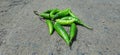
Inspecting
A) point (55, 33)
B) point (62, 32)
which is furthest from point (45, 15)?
point (62, 32)

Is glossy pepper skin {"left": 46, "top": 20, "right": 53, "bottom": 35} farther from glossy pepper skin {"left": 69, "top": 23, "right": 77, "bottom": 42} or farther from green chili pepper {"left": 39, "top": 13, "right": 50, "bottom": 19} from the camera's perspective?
glossy pepper skin {"left": 69, "top": 23, "right": 77, "bottom": 42}

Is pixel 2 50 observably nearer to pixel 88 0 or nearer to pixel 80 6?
pixel 80 6

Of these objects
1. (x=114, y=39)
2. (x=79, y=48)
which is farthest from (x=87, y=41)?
(x=114, y=39)

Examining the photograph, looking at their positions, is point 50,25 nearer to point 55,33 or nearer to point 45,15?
point 55,33

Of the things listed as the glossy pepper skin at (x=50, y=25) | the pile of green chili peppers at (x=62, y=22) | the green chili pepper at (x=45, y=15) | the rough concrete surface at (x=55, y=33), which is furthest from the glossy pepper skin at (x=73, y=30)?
the green chili pepper at (x=45, y=15)

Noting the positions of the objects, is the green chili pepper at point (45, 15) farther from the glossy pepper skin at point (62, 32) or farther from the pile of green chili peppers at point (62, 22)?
the glossy pepper skin at point (62, 32)

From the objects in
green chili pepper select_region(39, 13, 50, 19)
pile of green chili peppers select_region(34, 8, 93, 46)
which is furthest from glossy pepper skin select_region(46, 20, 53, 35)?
green chili pepper select_region(39, 13, 50, 19)
